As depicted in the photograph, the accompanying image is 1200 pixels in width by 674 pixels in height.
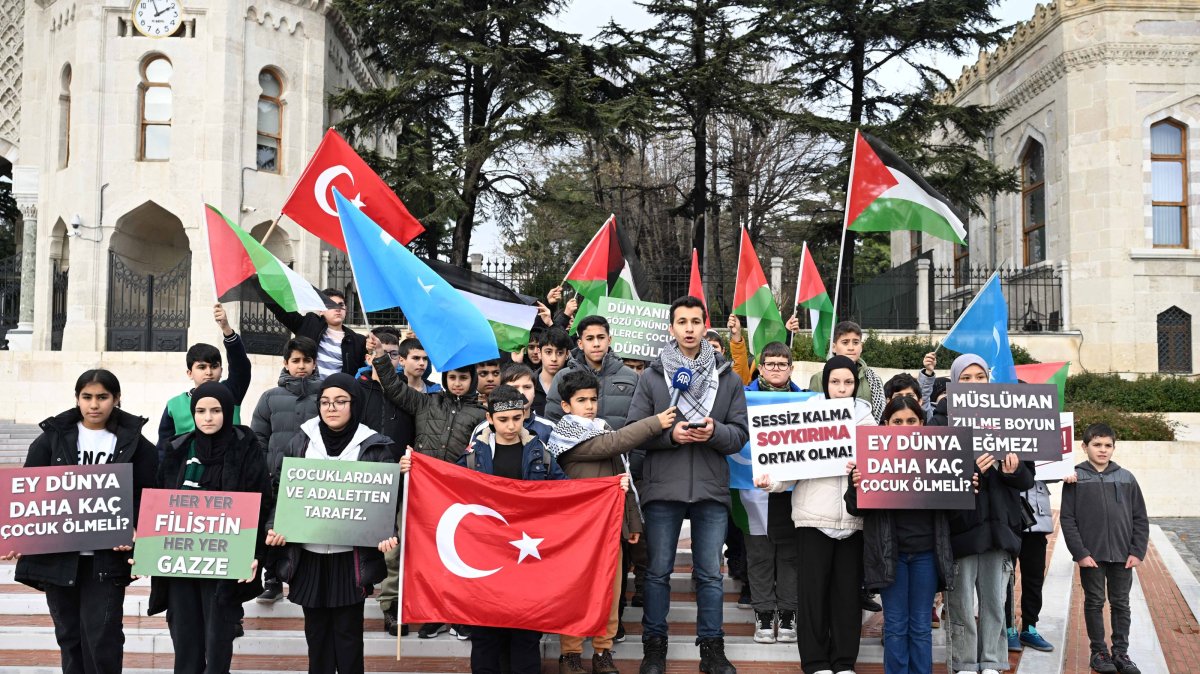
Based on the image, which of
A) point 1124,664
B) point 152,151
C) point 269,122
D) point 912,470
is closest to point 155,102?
point 152,151

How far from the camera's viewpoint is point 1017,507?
21.3 feet

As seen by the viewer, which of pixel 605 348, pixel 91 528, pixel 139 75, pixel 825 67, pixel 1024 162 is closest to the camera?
pixel 91 528

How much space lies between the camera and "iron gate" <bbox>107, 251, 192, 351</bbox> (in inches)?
864

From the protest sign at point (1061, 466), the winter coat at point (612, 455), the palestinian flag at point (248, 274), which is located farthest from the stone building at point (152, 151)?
the protest sign at point (1061, 466)

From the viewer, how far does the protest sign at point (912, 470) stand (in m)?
6.04

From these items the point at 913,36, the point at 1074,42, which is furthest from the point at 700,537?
the point at 1074,42

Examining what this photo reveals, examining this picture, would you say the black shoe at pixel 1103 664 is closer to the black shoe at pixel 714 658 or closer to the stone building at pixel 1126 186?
the black shoe at pixel 714 658

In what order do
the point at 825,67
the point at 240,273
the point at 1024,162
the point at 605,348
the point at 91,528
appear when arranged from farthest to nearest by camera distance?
the point at 1024,162, the point at 825,67, the point at 240,273, the point at 605,348, the point at 91,528

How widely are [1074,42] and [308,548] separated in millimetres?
25300

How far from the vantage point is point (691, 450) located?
6.48 m

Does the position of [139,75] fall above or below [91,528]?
above

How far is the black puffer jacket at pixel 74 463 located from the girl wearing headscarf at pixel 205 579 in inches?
6.0

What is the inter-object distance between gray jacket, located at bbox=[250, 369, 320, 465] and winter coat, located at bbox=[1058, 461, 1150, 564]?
5579 mm

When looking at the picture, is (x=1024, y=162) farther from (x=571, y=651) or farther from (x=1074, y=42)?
(x=571, y=651)
